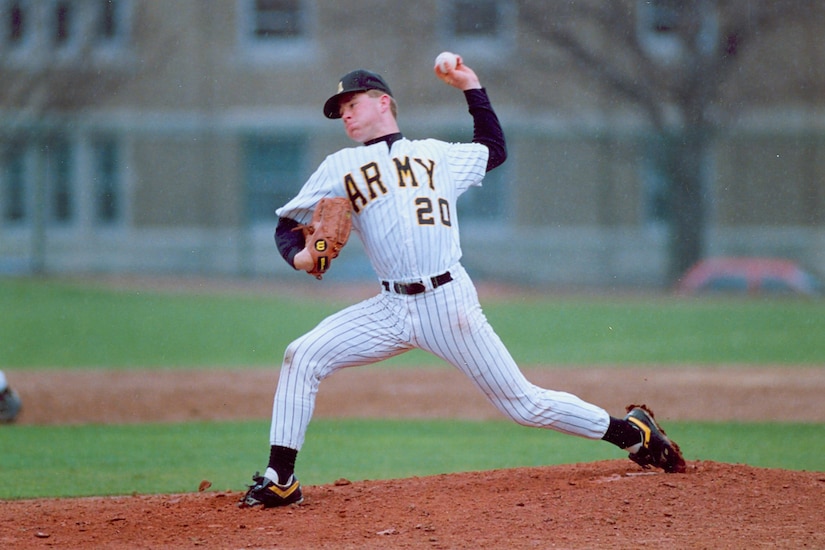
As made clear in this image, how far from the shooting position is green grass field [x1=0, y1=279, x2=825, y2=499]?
248 inches

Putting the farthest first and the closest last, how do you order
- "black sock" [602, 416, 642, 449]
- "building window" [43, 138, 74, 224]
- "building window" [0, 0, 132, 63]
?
"building window" [43, 138, 74, 224], "building window" [0, 0, 132, 63], "black sock" [602, 416, 642, 449]

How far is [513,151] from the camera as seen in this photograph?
2203 centimetres

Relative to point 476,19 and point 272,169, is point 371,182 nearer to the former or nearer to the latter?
point 476,19

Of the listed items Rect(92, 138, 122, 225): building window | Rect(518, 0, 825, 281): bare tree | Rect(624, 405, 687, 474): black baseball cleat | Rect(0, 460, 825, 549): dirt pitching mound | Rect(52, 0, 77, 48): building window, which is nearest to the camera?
Rect(0, 460, 825, 549): dirt pitching mound

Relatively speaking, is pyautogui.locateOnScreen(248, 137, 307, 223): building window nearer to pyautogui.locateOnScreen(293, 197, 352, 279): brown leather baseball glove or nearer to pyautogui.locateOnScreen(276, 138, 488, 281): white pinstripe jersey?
pyautogui.locateOnScreen(276, 138, 488, 281): white pinstripe jersey

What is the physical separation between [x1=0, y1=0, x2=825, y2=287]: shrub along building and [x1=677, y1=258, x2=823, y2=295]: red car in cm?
164

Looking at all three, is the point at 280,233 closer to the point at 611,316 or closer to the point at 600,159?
the point at 611,316

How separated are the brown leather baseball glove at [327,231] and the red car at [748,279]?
1520 centimetres

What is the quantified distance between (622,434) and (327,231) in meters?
1.50

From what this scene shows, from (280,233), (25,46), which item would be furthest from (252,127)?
(280,233)

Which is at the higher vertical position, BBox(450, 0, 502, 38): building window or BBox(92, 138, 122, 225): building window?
BBox(450, 0, 502, 38): building window

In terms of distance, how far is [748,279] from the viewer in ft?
60.3

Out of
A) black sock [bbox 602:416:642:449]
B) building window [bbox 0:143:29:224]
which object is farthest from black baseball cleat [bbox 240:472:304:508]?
building window [bbox 0:143:29:224]

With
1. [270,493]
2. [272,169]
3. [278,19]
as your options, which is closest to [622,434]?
[270,493]
